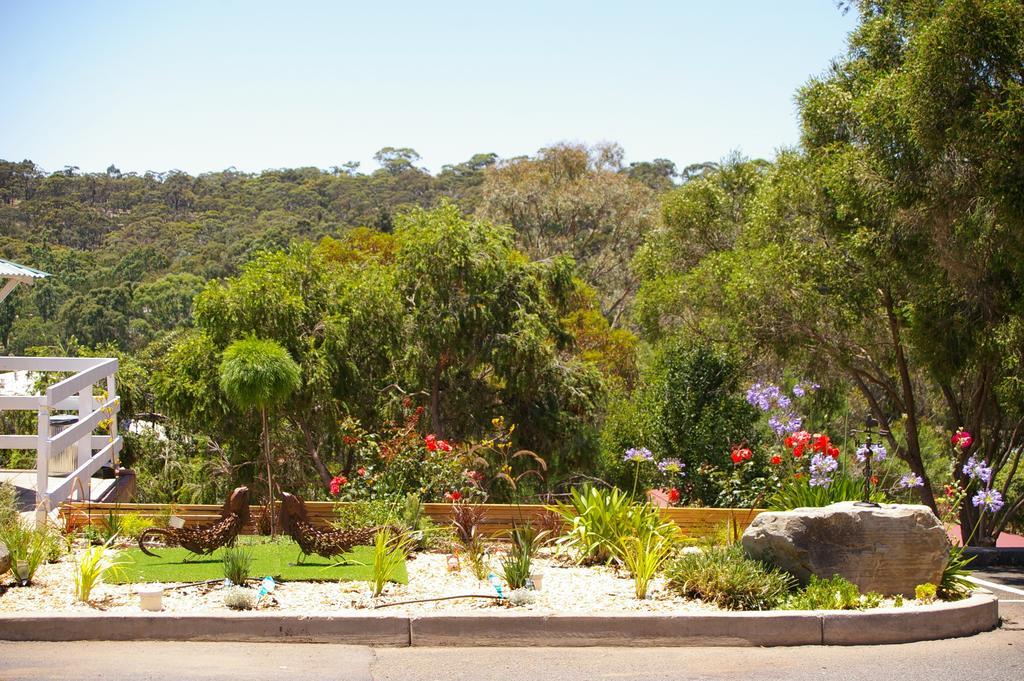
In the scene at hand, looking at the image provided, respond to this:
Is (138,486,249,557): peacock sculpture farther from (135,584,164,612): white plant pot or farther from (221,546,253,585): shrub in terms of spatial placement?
(135,584,164,612): white plant pot

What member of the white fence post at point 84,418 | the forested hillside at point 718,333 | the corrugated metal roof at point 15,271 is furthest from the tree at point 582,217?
the white fence post at point 84,418

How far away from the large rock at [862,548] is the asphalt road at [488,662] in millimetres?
809

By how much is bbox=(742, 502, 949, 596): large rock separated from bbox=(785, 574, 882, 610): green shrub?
18 centimetres

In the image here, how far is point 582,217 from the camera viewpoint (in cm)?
3878

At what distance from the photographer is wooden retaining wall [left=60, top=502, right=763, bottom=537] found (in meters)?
9.74

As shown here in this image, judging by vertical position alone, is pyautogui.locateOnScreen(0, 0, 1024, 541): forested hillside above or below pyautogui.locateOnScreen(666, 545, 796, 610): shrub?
above

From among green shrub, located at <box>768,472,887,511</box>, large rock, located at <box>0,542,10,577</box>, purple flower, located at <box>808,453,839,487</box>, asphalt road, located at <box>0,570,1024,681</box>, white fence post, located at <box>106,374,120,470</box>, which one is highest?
white fence post, located at <box>106,374,120,470</box>

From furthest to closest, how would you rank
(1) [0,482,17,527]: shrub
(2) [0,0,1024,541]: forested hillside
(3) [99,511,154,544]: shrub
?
(2) [0,0,1024,541]: forested hillside → (3) [99,511,154,544]: shrub → (1) [0,482,17,527]: shrub

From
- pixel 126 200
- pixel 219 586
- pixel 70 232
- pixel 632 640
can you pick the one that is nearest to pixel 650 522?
pixel 632 640

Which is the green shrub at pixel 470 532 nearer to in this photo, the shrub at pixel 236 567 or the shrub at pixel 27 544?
the shrub at pixel 236 567

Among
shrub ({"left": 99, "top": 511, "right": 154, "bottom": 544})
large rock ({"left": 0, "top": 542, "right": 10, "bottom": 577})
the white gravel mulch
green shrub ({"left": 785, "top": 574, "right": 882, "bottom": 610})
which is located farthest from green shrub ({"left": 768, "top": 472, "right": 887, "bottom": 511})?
large rock ({"left": 0, "top": 542, "right": 10, "bottom": 577})

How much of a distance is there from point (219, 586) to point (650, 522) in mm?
3767

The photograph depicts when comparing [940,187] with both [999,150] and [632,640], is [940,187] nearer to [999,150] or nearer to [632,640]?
[999,150]

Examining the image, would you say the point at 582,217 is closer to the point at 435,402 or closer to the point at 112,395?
the point at 435,402
